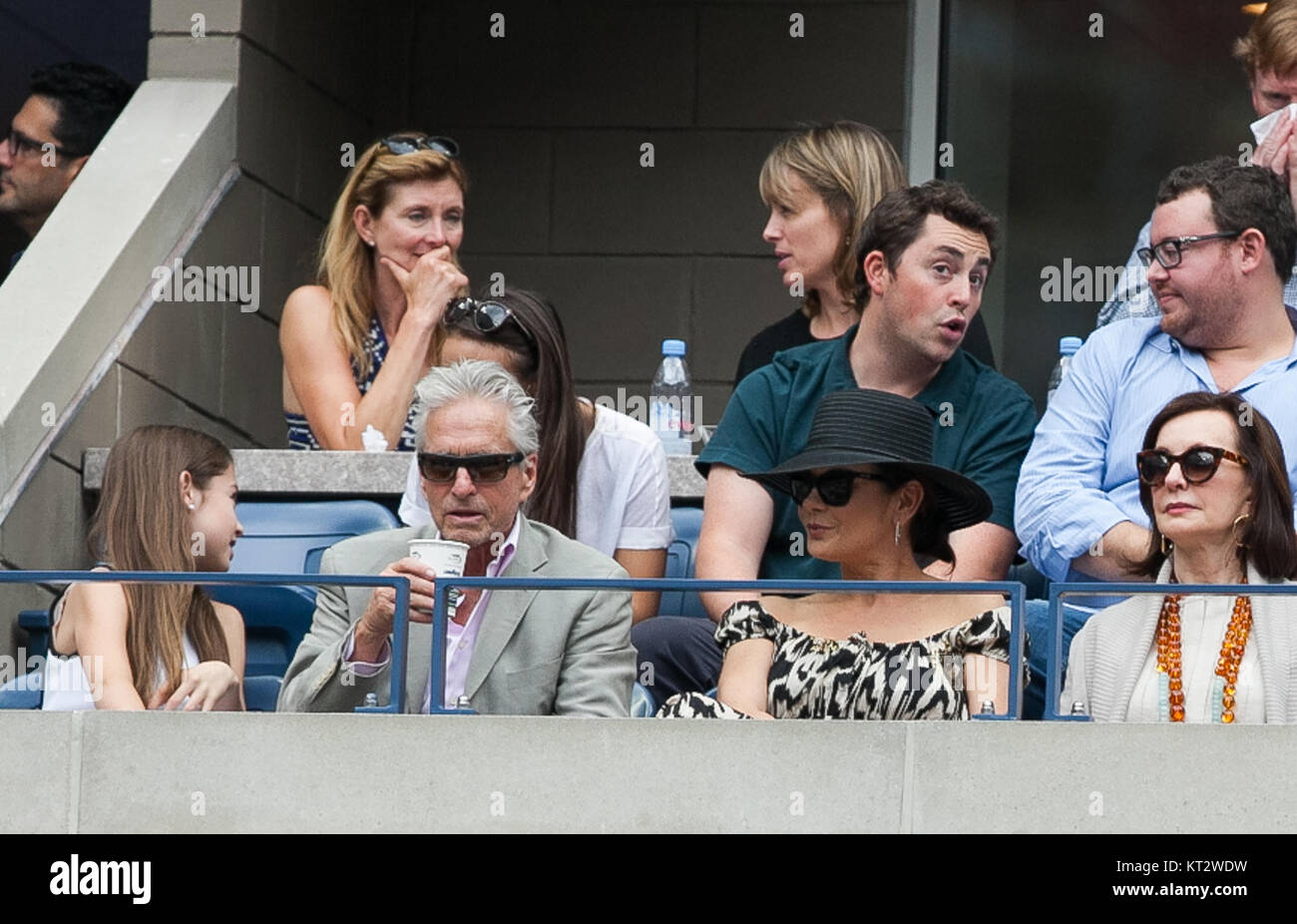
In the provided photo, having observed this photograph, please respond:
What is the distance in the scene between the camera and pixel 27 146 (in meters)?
8.75

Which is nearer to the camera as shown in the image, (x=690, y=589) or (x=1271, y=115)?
(x=690, y=589)

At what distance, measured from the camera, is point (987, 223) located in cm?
652

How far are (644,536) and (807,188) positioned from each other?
1.14 meters

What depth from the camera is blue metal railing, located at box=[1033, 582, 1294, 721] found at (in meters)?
5.08

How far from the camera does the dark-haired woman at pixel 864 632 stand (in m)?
5.11

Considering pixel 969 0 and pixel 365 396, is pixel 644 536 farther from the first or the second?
pixel 969 0

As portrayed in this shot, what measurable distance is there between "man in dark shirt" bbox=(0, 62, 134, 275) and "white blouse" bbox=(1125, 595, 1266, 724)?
4.62 metres

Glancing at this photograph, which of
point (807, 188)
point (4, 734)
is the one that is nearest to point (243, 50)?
point (807, 188)

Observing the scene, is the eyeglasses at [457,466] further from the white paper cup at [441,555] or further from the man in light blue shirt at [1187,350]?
the man in light blue shirt at [1187,350]

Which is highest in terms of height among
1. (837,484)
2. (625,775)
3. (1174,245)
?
(1174,245)

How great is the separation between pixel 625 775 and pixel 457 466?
886 millimetres

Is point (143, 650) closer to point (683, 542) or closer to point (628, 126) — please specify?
point (683, 542)

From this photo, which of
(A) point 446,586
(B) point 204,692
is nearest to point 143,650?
(B) point 204,692

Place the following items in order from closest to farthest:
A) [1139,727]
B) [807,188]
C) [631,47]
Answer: [1139,727]
[807,188]
[631,47]
